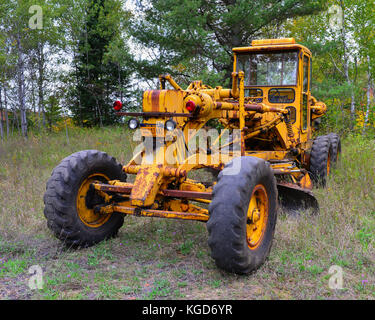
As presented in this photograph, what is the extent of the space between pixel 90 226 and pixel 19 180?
13.8 ft

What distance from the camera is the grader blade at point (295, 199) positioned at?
5625mm

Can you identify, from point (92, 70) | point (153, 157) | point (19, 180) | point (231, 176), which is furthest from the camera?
point (92, 70)

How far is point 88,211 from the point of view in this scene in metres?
4.78

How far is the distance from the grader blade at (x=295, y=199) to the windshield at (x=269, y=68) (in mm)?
2158

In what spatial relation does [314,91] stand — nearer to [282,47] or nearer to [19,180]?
[282,47]

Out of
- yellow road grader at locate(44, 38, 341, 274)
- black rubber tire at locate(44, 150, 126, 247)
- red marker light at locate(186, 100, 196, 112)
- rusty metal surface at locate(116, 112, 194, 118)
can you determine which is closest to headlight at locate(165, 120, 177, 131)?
yellow road grader at locate(44, 38, 341, 274)

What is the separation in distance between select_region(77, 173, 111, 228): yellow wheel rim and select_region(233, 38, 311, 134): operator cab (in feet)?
11.7

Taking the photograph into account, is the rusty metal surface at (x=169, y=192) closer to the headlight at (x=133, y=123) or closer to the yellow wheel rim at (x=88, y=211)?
the yellow wheel rim at (x=88, y=211)

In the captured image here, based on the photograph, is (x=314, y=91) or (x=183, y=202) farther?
(x=314, y=91)

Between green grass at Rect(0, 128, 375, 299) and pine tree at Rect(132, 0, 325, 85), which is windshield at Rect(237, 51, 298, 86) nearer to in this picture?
green grass at Rect(0, 128, 375, 299)

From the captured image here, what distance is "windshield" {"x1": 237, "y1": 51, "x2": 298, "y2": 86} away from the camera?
698 centimetres
